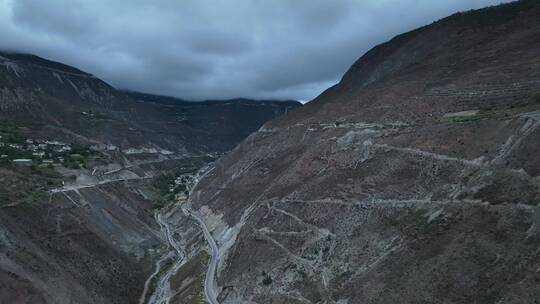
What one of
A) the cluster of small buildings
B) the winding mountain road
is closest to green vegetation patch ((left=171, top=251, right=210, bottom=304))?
the winding mountain road

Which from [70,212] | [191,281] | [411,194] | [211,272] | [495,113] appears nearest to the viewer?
[411,194]

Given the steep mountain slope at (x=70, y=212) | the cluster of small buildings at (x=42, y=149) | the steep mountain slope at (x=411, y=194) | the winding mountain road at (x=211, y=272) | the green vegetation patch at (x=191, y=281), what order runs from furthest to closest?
the cluster of small buildings at (x=42, y=149), the green vegetation patch at (x=191, y=281), the steep mountain slope at (x=70, y=212), the winding mountain road at (x=211, y=272), the steep mountain slope at (x=411, y=194)

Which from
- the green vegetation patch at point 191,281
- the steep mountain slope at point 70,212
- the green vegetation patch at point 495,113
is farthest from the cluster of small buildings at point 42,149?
the green vegetation patch at point 495,113

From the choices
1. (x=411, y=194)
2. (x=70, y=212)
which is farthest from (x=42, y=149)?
(x=411, y=194)

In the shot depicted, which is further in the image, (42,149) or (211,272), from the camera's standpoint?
(42,149)

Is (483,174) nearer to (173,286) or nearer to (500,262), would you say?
(500,262)

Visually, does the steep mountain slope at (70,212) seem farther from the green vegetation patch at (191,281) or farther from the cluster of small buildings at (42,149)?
the green vegetation patch at (191,281)

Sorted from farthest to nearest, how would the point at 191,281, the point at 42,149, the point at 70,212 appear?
the point at 42,149
the point at 70,212
the point at 191,281

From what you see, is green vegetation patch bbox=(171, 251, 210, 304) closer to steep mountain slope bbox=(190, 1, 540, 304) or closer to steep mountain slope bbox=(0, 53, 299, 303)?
steep mountain slope bbox=(190, 1, 540, 304)

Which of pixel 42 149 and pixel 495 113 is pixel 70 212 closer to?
pixel 42 149

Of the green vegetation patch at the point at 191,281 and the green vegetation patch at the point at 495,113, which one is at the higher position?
the green vegetation patch at the point at 495,113
